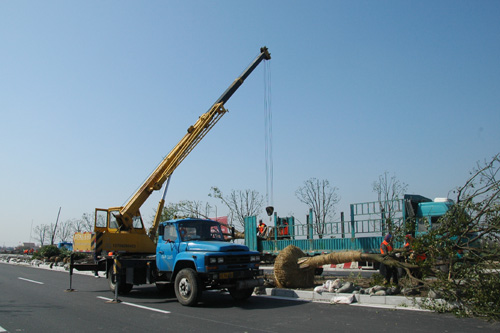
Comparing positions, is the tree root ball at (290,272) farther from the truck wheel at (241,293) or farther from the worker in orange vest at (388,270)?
the worker in orange vest at (388,270)

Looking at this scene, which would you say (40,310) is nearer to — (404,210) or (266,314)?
(266,314)

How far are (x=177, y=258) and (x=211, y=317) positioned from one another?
7.94ft

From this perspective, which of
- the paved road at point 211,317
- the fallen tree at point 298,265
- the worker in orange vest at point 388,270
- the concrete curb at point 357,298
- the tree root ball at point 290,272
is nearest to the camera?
the paved road at point 211,317

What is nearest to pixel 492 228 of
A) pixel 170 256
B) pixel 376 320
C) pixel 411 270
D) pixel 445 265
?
pixel 445 265

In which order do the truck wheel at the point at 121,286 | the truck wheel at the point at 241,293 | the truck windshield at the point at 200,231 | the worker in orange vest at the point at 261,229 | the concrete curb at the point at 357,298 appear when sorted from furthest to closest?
the worker in orange vest at the point at 261,229 → the truck wheel at the point at 121,286 → the truck windshield at the point at 200,231 → the truck wheel at the point at 241,293 → the concrete curb at the point at 357,298

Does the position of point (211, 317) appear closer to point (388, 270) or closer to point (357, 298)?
point (357, 298)

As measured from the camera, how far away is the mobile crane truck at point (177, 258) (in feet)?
32.6

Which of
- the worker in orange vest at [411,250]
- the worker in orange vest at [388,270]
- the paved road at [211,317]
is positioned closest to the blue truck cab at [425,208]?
the worker in orange vest at [388,270]

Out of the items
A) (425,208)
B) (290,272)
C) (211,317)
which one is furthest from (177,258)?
(425,208)

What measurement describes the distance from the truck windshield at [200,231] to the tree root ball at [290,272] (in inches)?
77.6

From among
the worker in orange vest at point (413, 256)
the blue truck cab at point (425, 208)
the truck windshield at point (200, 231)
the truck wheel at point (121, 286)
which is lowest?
the truck wheel at point (121, 286)

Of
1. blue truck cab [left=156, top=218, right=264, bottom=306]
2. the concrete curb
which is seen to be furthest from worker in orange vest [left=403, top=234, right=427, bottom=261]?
blue truck cab [left=156, top=218, right=264, bottom=306]

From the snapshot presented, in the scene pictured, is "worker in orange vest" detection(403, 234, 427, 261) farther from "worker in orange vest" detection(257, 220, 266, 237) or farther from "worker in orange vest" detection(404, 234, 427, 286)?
"worker in orange vest" detection(257, 220, 266, 237)

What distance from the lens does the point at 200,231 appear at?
1133 centimetres
